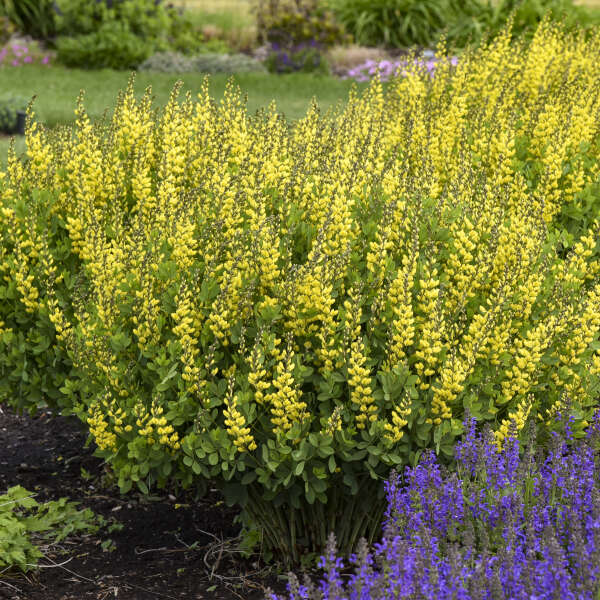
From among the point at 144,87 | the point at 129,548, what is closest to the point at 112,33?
the point at 144,87

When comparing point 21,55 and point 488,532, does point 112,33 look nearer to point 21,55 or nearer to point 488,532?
point 21,55

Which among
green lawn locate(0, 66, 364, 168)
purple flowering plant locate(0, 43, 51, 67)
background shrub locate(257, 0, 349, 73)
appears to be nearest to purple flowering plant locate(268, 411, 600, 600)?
green lawn locate(0, 66, 364, 168)

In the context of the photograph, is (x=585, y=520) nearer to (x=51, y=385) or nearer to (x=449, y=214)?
(x=449, y=214)

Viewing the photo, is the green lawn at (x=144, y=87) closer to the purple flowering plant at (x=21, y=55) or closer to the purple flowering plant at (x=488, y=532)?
the purple flowering plant at (x=21, y=55)

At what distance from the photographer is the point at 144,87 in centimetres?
1441

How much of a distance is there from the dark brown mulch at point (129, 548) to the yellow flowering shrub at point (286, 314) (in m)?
0.28

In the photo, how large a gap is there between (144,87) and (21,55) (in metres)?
3.66

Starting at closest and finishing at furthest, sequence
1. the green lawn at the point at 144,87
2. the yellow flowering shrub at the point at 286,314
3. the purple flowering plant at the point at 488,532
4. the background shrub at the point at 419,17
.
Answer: the purple flowering plant at the point at 488,532 → the yellow flowering shrub at the point at 286,314 → the green lawn at the point at 144,87 → the background shrub at the point at 419,17

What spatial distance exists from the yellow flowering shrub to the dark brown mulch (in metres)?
0.28

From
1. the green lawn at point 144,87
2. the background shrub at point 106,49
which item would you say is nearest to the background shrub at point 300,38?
the green lawn at point 144,87

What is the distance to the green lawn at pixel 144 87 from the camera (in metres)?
12.9

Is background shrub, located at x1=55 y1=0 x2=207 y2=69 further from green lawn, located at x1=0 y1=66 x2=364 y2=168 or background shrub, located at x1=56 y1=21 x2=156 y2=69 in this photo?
green lawn, located at x1=0 y1=66 x2=364 y2=168

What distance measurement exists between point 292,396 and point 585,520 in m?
1.16

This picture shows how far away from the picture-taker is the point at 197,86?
14.4m
